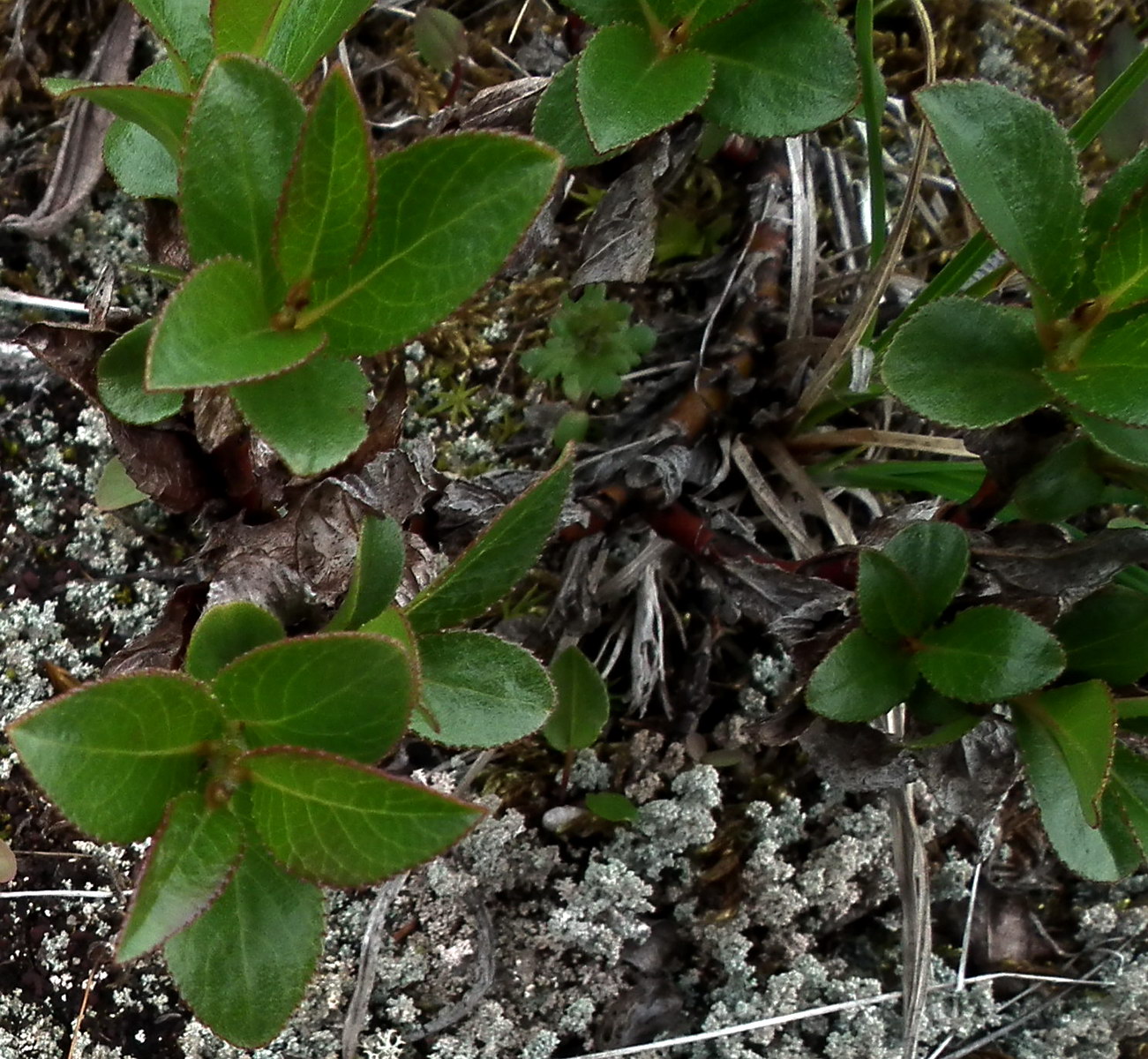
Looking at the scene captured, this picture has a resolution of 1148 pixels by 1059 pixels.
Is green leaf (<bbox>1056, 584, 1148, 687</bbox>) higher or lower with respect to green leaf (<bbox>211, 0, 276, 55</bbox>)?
lower

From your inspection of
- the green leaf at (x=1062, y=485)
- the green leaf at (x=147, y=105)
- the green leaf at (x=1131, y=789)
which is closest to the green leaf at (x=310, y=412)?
the green leaf at (x=147, y=105)

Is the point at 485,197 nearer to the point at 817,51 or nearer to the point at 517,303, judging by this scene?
the point at 817,51

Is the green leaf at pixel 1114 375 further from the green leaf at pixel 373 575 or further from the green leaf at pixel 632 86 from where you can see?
the green leaf at pixel 373 575

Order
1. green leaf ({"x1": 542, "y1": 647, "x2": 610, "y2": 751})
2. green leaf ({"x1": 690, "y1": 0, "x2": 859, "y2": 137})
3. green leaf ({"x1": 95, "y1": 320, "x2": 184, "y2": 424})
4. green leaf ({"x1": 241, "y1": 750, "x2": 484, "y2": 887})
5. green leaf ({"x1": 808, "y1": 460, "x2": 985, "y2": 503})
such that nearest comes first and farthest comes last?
1. green leaf ({"x1": 241, "y1": 750, "x2": 484, "y2": 887})
2. green leaf ({"x1": 95, "y1": 320, "x2": 184, "y2": 424})
3. green leaf ({"x1": 690, "y1": 0, "x2": 859, "y2": 137})
4. green leaf ({"x1": 808, "y1": 460, "x2": 985, "y2": 503})
5. green leaf ({"x1": 542, "y1": 647, "x2": 610, "y2": 751})

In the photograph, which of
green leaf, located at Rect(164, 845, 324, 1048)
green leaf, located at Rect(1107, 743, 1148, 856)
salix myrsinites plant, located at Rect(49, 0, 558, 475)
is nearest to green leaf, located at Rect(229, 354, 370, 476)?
salix myrsinites plant, located at Rect(49, 0, 558, 475)

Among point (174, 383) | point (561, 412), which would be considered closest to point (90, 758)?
point (174, 383)

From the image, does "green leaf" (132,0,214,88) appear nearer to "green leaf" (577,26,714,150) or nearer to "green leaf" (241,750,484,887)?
"green leaf" (577,26,714,150)

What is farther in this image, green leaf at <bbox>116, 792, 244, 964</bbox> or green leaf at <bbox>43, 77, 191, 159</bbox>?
green leaf at <bbox>43, 77, 191, 159</bbox>
